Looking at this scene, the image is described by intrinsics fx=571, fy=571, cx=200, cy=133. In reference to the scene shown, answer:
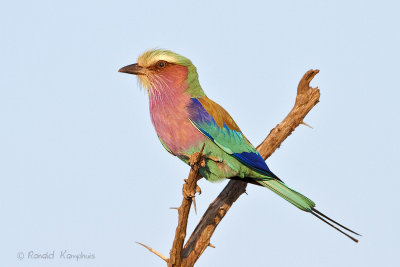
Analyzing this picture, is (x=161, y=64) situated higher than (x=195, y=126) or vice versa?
(x=161, y=64)

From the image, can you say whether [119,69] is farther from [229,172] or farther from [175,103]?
[229,172]

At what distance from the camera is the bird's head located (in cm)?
700

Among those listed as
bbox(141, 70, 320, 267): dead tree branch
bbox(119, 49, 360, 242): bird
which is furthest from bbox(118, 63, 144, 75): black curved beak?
bbox(141, 70, 320, 267): dead tree branch

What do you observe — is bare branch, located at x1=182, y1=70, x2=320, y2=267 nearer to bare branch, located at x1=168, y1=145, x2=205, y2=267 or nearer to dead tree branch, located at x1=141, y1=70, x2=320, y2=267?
dead tree branch, located at x1=141, y1=70, x2=320, y2=267

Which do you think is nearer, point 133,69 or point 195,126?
point 195,126

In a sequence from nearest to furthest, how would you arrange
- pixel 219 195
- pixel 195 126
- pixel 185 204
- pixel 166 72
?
pixel 185 204 → pixel 195 126 → pixel 166 72 → pixel 219 195

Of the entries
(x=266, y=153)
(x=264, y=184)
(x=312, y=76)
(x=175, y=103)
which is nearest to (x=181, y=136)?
(x=175, y=103)

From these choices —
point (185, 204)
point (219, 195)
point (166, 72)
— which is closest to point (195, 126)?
point (166, 72)

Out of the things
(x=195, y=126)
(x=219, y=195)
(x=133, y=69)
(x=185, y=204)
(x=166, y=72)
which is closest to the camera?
(x=185, y=204)

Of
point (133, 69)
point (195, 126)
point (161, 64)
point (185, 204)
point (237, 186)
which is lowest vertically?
point (185, 204)

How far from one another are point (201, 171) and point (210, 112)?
0.72 meters

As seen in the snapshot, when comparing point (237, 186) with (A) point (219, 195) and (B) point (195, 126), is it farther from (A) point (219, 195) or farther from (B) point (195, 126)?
(B) point (195, 126)

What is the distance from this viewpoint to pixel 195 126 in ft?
21.9

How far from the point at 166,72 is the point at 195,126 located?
2.78 ft
